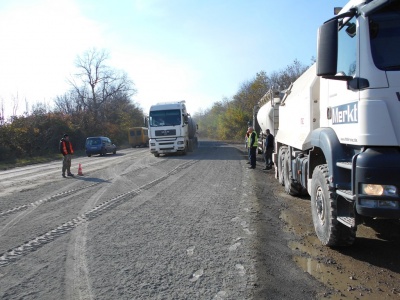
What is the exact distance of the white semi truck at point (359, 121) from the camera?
3.98 m

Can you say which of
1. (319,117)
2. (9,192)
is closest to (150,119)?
(9,192)

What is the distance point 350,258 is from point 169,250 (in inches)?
97.5

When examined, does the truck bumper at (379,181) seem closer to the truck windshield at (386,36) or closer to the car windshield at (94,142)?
the truck windshield at (386,36)

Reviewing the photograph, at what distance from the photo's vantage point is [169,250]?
17.1 feet

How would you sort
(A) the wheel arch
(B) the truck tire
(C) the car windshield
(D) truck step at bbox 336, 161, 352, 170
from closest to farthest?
(D) truck step at bbox 336, 161, 352, 170
(A) the wheel arch
(B) the truck tire
(C) the car windshield

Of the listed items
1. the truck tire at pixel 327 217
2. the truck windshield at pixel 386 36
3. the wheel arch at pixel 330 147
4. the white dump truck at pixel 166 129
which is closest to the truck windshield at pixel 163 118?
the white dump truck at pixel 166 129

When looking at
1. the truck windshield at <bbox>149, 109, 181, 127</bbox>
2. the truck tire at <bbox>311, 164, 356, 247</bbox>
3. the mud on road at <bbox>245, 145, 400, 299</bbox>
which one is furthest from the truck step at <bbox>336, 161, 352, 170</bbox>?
the truck windshield at <bbox>149, 109, 181, 127</bbox>

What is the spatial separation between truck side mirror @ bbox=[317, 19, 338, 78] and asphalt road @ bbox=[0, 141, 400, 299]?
2.48 meters

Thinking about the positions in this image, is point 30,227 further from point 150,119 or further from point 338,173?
point 150,119

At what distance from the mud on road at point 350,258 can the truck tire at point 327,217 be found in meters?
0.19

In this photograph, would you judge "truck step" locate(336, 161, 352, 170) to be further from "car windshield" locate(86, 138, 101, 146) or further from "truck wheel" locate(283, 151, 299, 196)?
"car windshield" locate(86, 138, 101, 146)

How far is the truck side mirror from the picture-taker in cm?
439

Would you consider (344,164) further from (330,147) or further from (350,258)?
(350,258)

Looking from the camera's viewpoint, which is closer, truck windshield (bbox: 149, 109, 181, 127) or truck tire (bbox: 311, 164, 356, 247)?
truck tire (bbox: 311, 164, 356, 247)
